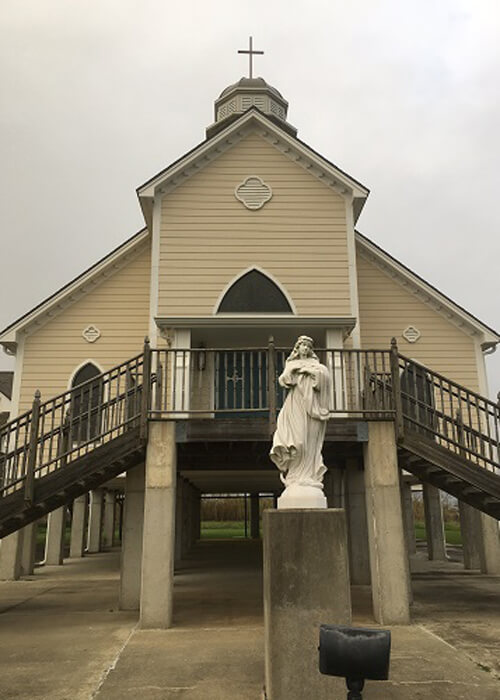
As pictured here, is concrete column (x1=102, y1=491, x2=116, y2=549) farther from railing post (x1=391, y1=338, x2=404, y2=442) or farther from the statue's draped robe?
the statue's draped robe

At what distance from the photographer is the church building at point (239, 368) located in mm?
8844

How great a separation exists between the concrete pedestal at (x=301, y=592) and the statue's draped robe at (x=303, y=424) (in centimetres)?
50

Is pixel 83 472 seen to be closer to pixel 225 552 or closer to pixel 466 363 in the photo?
pixel 466 363

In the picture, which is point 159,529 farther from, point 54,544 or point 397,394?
point 54,544

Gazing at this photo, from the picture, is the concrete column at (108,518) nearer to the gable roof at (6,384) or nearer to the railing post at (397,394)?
the gable roof at (6,384)

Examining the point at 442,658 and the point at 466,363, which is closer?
the point at 442,658

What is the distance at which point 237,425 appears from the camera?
8.96 m

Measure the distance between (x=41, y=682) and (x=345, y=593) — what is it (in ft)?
11.2

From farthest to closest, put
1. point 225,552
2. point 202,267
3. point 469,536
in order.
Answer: point 225,552
point 469,536
point 202,267

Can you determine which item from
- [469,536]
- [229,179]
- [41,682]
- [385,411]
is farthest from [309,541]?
[469,536]

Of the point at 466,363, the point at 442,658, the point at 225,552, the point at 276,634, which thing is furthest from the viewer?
the point at 225,552

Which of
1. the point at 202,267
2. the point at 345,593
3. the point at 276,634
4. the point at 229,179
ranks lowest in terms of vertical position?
the point at 276,634

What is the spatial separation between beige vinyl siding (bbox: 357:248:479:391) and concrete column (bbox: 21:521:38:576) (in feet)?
32.7

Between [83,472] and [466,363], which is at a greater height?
[466,363]
